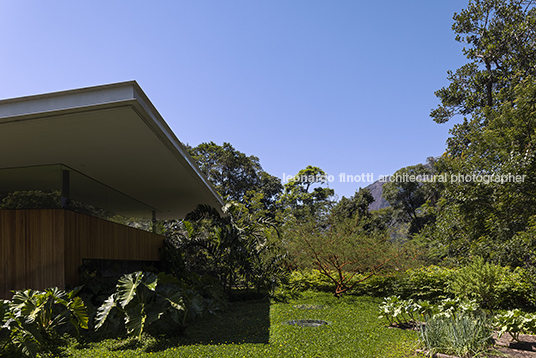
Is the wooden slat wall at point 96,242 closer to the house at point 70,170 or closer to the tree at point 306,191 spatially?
the house at point 70,170

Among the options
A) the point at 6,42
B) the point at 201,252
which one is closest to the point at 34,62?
the point at 6,42

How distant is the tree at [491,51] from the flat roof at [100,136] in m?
12.8

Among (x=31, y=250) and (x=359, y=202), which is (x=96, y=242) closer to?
(x=31, y=250)

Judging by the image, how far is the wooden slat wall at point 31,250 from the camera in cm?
641

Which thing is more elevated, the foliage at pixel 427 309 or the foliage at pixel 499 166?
the foliage at pixel 499 166

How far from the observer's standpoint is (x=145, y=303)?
223 inches

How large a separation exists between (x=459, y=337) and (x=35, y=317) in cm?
568

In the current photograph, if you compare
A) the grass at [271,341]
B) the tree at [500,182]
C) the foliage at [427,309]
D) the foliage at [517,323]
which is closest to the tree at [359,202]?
the tree at [500,182]

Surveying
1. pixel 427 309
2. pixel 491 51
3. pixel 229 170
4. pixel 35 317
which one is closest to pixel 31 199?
pixel 35 317

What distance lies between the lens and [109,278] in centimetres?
784

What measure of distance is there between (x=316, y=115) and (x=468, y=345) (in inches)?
528

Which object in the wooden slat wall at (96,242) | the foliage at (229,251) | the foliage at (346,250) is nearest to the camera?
the wooden slat wall at (96,242)

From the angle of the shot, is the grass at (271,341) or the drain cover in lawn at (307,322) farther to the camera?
the drain cover in lawn at (307,322)

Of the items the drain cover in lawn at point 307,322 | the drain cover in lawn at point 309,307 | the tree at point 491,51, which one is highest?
the tree at point 491,51
